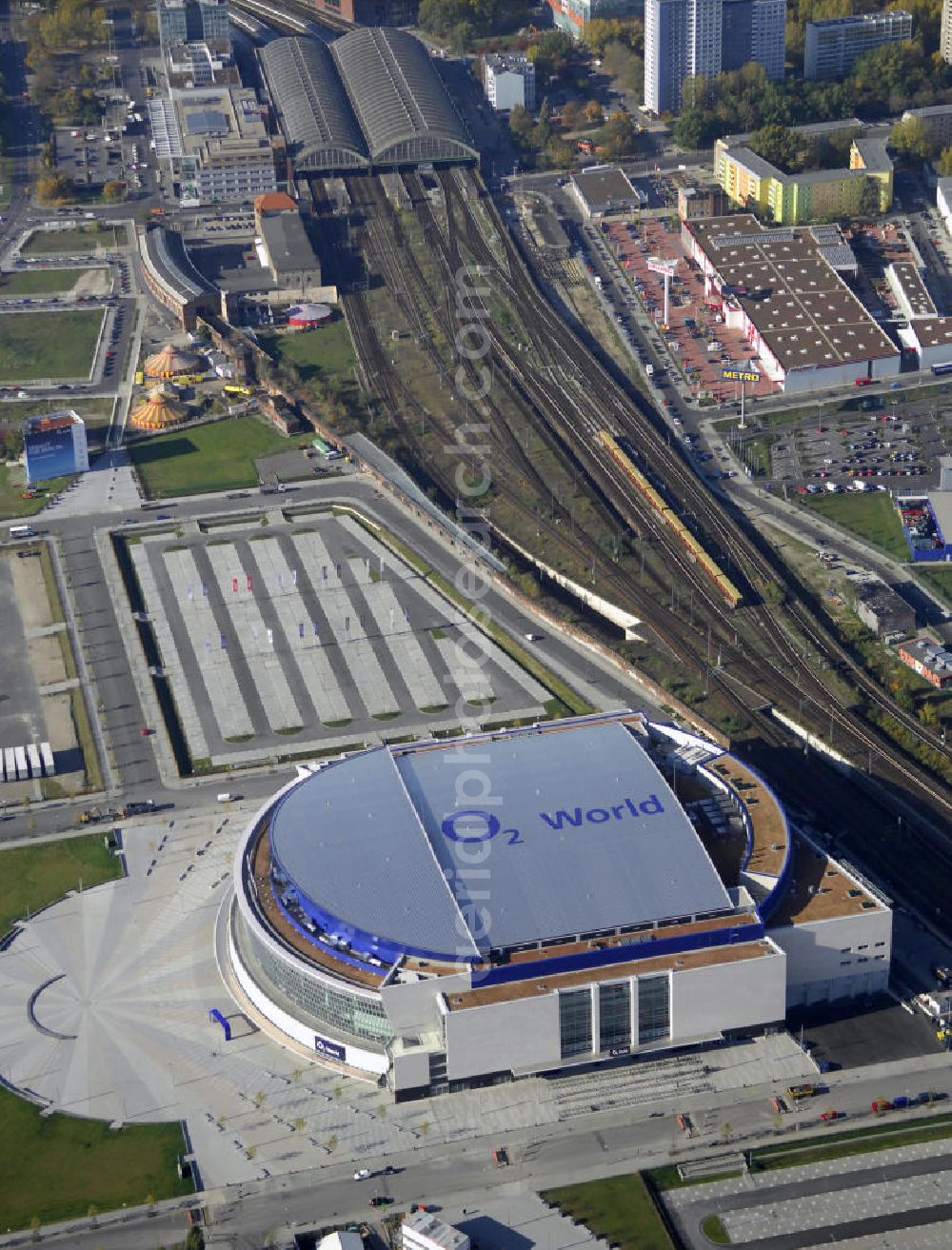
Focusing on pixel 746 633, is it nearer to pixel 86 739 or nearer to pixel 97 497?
pixel 86 739

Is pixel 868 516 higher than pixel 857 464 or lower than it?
lower

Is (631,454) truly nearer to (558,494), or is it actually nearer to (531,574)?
(558,494)

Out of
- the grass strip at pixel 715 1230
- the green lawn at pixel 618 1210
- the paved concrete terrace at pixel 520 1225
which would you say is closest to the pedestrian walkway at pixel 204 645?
the paved concrete terrace at pixel 520 1225

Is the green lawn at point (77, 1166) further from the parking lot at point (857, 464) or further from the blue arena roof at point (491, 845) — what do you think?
the parking lot at point (857, 464)

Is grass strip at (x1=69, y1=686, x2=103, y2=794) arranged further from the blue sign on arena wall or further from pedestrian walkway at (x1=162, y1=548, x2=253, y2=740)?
the blue sign on arena wall

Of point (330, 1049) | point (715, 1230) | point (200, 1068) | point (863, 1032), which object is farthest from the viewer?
point (863, 1032)

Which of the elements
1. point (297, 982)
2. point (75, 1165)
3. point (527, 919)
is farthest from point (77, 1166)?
point (527, 919)
